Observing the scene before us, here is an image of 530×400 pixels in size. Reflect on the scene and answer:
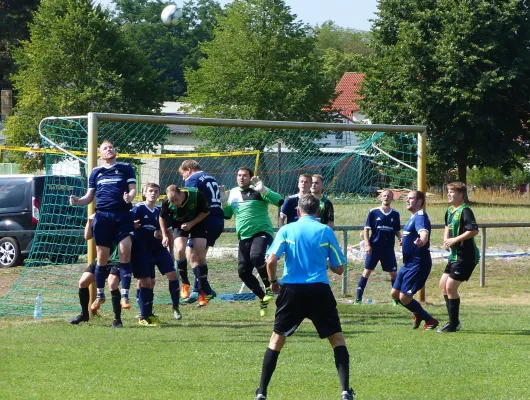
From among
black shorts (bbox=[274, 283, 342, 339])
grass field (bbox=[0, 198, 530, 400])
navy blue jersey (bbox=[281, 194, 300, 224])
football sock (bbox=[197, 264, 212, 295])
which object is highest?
navy blue jersey (bbox=[281, 194, 300, 224])

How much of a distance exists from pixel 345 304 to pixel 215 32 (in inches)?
1742

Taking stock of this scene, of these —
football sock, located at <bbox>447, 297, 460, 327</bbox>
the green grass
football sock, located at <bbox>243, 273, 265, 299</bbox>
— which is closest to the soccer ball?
football sock, located at <bbox>243, 273, 265, 299</bbox>

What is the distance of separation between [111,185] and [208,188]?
5.71ft

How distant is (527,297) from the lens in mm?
15688

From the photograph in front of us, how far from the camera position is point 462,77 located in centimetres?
4534

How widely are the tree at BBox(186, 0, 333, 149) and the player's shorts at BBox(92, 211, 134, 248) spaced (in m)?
42.3

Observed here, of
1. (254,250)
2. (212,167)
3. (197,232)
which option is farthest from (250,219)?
(212,167)

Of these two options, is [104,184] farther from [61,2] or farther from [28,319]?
[61,2]

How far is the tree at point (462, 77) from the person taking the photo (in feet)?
147

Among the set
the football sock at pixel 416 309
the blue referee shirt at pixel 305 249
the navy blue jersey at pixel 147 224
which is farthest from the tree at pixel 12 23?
the blue referee shirt at pixel 305 249

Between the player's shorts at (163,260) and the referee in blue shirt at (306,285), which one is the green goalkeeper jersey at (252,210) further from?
the referee in blue shirt at (306,285)

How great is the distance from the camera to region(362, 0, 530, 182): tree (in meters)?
44.8

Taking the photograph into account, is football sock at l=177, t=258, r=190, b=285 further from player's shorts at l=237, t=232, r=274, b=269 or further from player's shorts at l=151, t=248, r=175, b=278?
player's shorts at l=237, t=232, r=274, b=269

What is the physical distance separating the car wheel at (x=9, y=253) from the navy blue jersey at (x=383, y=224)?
335 inches
